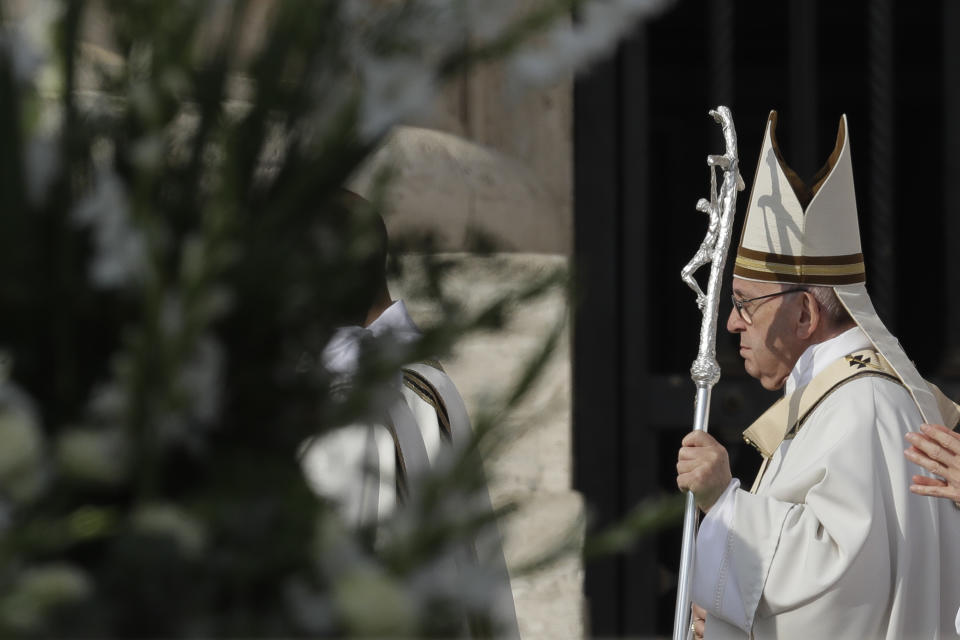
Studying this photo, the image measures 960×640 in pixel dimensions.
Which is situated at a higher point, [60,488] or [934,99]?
[934,99]

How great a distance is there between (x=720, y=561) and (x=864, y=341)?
0.57 metres

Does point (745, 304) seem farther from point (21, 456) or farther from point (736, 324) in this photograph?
point (21, 456)

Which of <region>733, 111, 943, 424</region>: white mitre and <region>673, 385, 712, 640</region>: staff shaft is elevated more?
<region>733, 111, 943, 424</region>: white mitre

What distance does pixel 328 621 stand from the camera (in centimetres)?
63

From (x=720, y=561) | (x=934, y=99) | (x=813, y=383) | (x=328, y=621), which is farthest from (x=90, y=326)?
(x=934, y=99)

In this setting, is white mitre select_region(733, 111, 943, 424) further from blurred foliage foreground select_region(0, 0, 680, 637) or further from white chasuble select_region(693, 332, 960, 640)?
blurred foliage foreground select_region(0, 0, 680, 637)

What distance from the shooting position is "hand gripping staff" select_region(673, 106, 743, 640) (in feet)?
8.71

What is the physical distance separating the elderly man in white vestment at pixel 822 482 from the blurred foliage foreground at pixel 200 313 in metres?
1.90

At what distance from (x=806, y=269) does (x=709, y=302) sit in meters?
0.25

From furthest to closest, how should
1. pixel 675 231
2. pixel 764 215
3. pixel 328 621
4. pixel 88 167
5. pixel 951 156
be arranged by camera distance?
pixel 675 231
pixel 951 156
pixel 764 215
pixel 88 167
pixel 328 621

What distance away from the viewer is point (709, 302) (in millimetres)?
2766

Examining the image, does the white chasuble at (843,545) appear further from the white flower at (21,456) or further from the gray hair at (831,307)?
the white flower at (21,456)

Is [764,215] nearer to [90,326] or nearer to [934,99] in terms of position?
[90,326]

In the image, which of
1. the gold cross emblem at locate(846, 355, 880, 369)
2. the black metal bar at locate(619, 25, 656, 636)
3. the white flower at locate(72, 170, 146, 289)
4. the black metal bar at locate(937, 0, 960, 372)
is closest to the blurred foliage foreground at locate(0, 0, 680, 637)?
the white flower at locate(72, 170, 146, 289)
